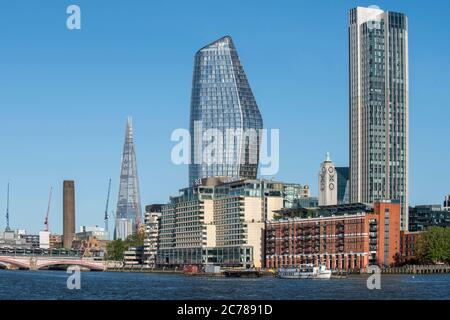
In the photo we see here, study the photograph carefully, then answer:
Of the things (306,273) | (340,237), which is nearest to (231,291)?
(306,273)

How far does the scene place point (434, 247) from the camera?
534 feet

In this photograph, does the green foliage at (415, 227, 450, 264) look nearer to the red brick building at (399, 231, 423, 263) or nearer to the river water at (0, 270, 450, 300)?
the red brick building at (399, 231, 423, 263)

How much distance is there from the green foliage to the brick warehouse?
4.45 m

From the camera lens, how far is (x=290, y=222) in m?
182

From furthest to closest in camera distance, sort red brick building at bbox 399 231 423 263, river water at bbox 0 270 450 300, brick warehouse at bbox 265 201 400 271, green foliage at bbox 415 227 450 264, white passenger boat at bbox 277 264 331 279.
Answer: red brick building at bbox 399 231 423 263 → brick warehouse at bbox 265 201 400 271 → green foliage at bbox 415 227 450 264 → white passenger boat at bbox 277 264 331 279 → river water at bbox 0 270 450 300

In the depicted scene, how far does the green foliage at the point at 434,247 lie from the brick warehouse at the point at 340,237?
14.6ft

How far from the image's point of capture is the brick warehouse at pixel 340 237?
164 meters

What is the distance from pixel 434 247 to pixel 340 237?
17.4 m

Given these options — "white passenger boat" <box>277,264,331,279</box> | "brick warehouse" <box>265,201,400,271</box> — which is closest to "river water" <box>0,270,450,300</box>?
"white passenger boat" <box>277,264,331,279</box>

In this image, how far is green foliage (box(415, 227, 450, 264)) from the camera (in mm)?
161750

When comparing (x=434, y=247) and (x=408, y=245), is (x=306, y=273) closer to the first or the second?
(x=434, y=247)
